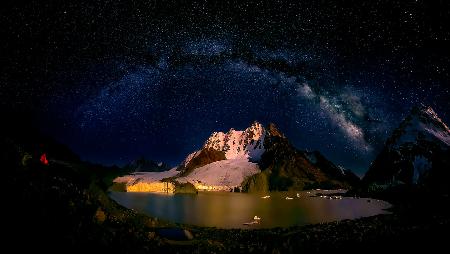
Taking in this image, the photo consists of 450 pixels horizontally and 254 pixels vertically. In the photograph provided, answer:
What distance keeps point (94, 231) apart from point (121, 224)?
4920 mm

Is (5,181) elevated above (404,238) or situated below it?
above

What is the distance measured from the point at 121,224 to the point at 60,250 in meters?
8.08

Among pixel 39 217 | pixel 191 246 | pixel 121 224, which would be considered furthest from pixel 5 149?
pixel 191 246

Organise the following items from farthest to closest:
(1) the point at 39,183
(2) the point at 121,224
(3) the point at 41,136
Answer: (2) the point at 121,224, (3) the point at 41,136, (1) the point at 39,183

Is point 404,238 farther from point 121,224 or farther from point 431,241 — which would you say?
point 121,224

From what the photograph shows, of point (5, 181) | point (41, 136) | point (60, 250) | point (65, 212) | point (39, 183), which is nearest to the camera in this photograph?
point (60, 250)

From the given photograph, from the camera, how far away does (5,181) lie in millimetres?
13852

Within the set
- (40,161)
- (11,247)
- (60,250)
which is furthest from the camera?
(40,161)

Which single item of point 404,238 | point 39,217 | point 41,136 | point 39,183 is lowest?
point 404,238

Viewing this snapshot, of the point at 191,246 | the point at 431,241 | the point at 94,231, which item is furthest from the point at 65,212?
the point at 431,241

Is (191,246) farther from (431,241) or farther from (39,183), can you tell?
(431,241)

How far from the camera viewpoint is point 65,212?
14.9 metres

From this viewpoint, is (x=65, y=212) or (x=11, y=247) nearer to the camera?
(x=11, y=247)

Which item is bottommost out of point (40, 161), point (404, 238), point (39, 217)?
point (404, 238)
